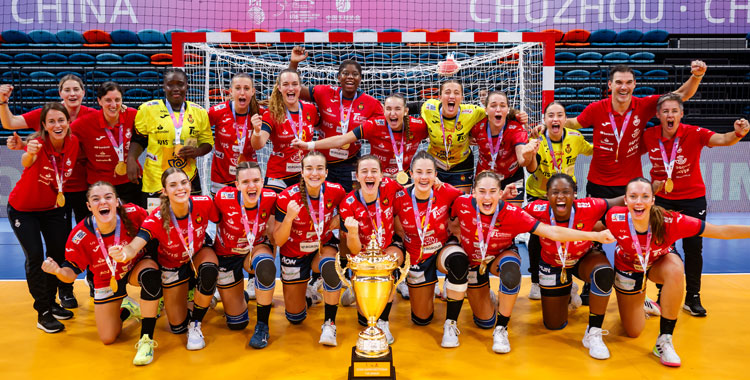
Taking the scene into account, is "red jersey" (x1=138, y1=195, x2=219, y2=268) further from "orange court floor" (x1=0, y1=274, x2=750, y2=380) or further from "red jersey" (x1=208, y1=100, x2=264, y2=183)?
"red jersey" (x1=208, y1=100, x2=264, y2=183)

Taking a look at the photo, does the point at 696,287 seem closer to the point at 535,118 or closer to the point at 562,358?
the point at 562,358

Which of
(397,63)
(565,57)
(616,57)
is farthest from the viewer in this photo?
(565,57)

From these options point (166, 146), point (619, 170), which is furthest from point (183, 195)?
point (619, 170)

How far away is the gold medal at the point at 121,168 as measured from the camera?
4344 millimetres

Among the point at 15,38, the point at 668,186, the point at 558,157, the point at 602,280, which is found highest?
the point at 15,38

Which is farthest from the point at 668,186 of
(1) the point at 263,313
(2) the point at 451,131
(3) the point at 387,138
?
(1) the point at 263,313

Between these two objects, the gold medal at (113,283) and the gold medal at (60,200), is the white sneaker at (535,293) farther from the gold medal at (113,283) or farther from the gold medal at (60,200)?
the gold medal at (60,200)

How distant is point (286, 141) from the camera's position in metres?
4.68

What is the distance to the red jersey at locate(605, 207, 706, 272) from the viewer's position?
3607 millimetres

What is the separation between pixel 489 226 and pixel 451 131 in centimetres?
108

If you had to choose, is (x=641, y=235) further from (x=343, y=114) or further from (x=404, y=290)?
(x=343, y=114)

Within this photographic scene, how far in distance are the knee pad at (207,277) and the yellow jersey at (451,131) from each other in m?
2.05

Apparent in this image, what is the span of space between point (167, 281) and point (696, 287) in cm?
Result: 392

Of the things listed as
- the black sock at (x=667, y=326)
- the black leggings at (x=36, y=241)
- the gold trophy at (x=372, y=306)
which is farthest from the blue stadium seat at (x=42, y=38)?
the black sock at (x=667, y=326)
